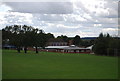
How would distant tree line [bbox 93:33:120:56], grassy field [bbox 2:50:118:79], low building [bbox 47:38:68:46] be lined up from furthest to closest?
low building [bbox 47:38:68:46] < distant tree line [bbox 93:33:120:56] < grassy field [bbox 2:50:118:79]

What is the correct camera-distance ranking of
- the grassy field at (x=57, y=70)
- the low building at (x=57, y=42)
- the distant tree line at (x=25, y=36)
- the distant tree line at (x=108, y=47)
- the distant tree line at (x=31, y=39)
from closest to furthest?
1. the grassy field at (x=57, y=70)
2. the distant tree line at (x=108, y=47)
3. the distant tree line at (x=31, y=39)
4. the distant tree line at (x=25, y=36)
5. the low building at (x=57, y=42)

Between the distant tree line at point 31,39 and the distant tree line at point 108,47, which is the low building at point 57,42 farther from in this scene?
the distant tree line at point 108,47

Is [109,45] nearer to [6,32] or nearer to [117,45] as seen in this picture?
[117,45]

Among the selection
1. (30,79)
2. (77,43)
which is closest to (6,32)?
(77,43)

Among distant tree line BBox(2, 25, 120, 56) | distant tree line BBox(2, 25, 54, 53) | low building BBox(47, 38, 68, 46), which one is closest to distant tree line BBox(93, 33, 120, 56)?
distant tree line BBox(2, 25, 120, 56)

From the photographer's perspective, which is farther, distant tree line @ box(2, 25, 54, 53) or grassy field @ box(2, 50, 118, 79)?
distant tree line @ box(2, 25, 54, 53)

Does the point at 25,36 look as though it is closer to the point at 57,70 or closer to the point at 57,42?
the point at 57,70

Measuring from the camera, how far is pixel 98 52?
72438mm

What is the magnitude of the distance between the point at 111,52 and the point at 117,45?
18.5 feet

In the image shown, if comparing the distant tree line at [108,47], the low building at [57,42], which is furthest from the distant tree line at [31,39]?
the low building at [57,42]

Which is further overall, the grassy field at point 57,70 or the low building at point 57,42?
the low building at point 57,42

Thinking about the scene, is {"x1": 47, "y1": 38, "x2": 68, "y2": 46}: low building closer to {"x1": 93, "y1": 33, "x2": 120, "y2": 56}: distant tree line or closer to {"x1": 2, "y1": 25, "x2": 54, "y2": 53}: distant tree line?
{"x1": 2, "y1": 25, "x2": 54, "y2": 53}: distant tree line

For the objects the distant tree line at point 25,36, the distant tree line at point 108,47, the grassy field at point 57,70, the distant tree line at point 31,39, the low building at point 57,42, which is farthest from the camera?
the low building at point 57,42

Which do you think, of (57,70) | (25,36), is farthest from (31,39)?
(57,70)
